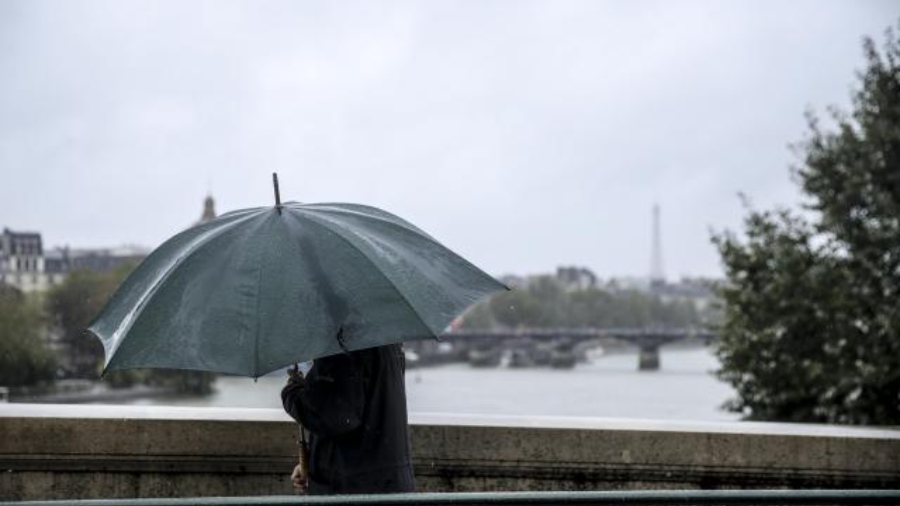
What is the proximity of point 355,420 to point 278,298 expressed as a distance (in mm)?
397

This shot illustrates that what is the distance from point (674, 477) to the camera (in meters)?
4.29

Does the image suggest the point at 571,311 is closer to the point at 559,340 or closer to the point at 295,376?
the point at 559,340

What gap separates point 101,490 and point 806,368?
470 inches

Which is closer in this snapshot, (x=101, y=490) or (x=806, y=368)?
(x=101, y=490)

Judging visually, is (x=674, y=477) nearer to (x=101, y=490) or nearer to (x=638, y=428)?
(x=638, y=428)

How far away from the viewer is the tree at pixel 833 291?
13547 millimetres

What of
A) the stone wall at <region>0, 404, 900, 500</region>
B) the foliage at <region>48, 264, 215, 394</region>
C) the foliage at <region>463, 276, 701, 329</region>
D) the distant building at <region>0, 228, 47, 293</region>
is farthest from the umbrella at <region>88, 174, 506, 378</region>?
the foliage at <region>463, 276, 701, 329</region>

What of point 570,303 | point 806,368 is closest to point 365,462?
point 806,368

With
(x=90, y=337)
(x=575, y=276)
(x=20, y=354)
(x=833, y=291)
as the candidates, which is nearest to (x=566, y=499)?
(x=833, y=291)

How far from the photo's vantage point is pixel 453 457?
428cm

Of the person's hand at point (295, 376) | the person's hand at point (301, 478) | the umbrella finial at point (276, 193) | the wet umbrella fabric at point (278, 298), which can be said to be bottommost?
the person's hand at point (301, 478)

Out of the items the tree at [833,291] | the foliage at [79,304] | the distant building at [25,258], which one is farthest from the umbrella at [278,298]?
the distant building at [25,258]

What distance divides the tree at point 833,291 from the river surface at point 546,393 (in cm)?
1318

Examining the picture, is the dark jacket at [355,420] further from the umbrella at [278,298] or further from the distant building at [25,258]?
the distant building at [25,258]
